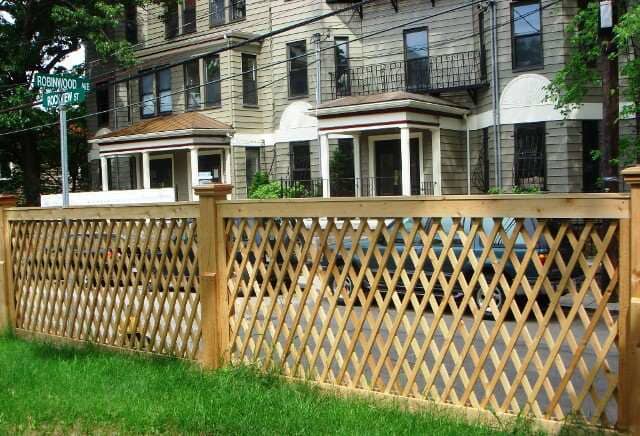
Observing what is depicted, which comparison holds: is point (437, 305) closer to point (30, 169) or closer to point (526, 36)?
point (526, 36)

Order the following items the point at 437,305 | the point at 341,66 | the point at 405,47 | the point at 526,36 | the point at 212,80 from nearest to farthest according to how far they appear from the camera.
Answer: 1. the point at 437,305
2. the point at 526,36
3. the point at 405,47
4. the point at 341,66
5. the point at 212,80

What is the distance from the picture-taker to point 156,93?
1156 inches

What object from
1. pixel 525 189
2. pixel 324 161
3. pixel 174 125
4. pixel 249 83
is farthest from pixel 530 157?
pixel 174 125

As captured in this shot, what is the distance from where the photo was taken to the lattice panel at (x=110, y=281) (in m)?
6.92

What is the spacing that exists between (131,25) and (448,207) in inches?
1100

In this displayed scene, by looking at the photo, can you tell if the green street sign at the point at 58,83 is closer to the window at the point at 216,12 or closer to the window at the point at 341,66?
the window at the point at 341,66

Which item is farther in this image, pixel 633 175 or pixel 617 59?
pixel 617 59

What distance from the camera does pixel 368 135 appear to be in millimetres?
23375

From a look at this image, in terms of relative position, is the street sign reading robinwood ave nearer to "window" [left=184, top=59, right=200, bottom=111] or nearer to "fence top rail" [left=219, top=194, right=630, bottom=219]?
"fence top rail" [left=219, top=194, right=630, bottom=219]

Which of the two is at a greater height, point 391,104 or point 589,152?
point 391,104

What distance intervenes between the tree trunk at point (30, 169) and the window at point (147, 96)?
4799 millimetres

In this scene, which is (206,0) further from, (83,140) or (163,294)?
(163,294)

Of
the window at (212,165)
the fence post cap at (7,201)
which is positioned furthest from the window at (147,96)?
the fence post cap at (7,201)

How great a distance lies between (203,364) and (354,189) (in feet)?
56.9
